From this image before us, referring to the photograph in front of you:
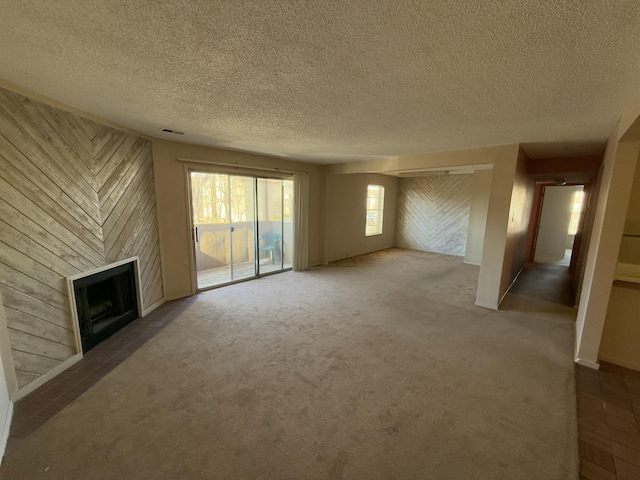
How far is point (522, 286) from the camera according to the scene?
4.75m

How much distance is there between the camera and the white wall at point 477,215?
612cm

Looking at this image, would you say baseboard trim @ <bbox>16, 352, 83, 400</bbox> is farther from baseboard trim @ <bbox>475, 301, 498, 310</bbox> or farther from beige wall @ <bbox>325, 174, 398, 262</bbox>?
baseboard trim @ <bbox>475, 301, 498, 310</bbox>

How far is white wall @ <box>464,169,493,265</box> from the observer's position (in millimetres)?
6125

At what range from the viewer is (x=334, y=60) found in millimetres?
1364

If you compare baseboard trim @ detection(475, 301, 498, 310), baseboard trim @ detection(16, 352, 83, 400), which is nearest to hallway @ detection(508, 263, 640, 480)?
baseboard trim @ detection(475, 301, 498, 310)

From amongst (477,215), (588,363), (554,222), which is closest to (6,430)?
(588,363)

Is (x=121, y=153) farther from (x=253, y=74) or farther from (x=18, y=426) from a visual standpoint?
(x=18, y=426)

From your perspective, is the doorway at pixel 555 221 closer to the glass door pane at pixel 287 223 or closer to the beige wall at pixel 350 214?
the beige wall at pixel 350 214

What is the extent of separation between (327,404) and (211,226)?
4.02m

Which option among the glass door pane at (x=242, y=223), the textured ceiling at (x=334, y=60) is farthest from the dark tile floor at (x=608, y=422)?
the glass door pane at (x=242, y=223)

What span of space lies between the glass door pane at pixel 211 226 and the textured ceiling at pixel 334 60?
79.9 inches

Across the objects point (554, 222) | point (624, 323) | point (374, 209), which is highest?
point (374, 209)

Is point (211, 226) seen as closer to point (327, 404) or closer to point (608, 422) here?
point (327, 404)

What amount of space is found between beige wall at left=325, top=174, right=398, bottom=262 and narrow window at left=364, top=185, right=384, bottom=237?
0.14 m
